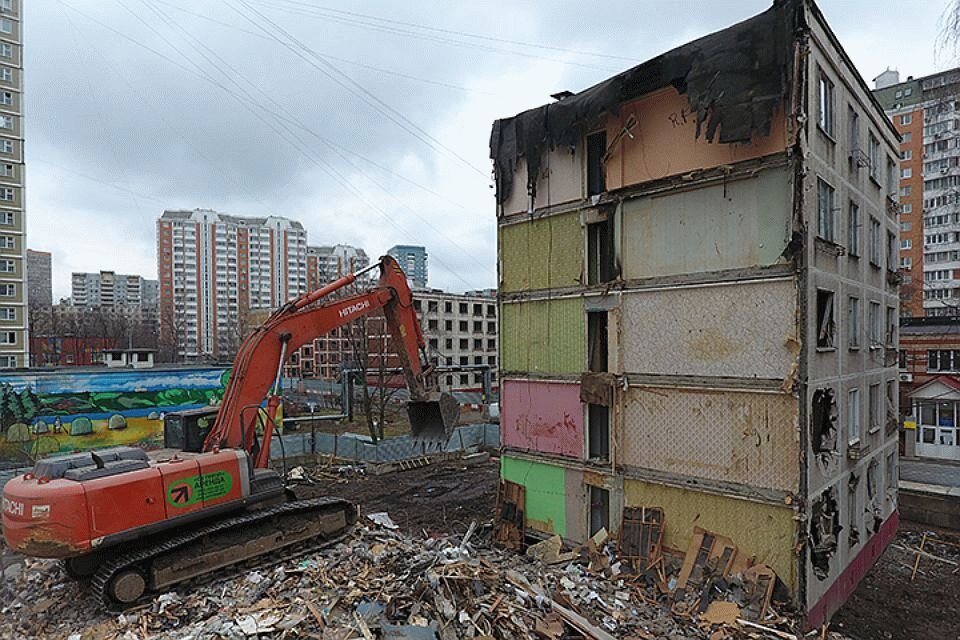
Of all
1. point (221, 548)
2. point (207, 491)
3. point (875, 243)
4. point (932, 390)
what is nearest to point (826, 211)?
point (875, 243)

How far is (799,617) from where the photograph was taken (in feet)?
31.0

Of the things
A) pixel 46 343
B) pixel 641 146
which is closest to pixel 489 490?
pixel 641 146

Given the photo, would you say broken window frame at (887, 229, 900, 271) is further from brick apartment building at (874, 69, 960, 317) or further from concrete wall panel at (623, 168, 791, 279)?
brick apartment building at (874, 69, 960, 317)

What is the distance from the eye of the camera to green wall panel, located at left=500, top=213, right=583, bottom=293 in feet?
41.5

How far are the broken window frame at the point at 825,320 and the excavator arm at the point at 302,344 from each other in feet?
24.2

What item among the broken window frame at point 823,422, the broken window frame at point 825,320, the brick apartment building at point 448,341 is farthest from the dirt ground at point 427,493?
the brick apartment building at point 448,341

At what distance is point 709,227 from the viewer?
10.6 m

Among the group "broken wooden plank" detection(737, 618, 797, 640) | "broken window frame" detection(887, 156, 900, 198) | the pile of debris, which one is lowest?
"broken wooden plank" detection(737, 618, 797, 640)

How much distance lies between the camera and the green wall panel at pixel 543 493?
507 inches

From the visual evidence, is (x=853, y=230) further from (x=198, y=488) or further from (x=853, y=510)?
(x=198, y=488)

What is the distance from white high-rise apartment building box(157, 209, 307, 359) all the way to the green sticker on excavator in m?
74.5

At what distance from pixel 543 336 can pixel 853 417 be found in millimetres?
6869

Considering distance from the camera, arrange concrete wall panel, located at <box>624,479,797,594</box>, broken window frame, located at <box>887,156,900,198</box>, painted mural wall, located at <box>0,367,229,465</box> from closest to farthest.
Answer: concrete wall panel, located at <box>624,479,797,594</box>, broken window frame, located at <box>887,156,900,198</box>, painted mural wall, located at <box>0,367,229,465</box>

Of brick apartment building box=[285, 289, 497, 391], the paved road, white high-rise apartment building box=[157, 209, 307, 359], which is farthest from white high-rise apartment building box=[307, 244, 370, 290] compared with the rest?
the paved road
